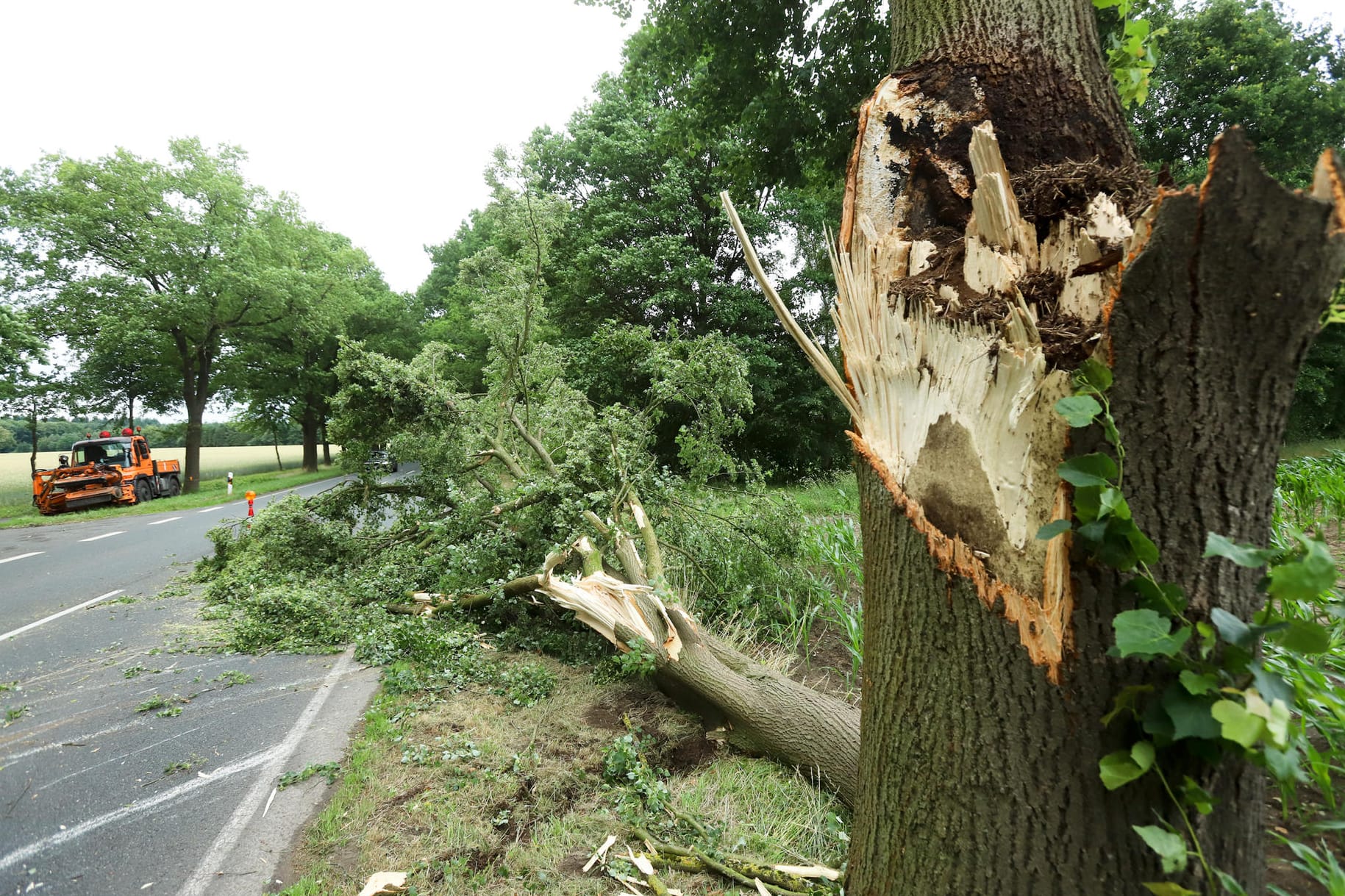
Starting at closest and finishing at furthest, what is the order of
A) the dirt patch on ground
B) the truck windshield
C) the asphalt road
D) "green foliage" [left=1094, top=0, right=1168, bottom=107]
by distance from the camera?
"green foliage" [left=1094, top=0, right=1168, bottom=107] < the asphalt road < the dirt patch on ground < the truck windshield

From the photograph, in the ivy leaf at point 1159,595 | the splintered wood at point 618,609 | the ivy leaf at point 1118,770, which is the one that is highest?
the ivy leaf at point 1159,595

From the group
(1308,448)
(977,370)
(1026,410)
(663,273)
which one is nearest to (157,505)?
(663,273)

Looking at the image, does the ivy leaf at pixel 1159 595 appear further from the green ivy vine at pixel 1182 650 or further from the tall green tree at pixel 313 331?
the tall green tree at pixel 313 331

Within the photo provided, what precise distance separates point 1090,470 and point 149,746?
4896mm

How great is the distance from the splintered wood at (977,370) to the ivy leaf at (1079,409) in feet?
0.43

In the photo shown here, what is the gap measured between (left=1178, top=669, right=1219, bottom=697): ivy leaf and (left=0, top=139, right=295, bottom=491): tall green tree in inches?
929

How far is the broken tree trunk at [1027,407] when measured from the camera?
1.11 m

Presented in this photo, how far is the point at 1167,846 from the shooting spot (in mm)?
1077

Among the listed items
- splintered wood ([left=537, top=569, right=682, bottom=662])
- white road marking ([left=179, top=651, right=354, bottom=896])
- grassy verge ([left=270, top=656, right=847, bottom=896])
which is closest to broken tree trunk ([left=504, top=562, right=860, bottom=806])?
splintered wood ([left=537, top=569, right=682, bottom=662])

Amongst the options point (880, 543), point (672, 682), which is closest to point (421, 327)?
point (672, 682)

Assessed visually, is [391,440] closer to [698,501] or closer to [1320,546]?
[698,501]

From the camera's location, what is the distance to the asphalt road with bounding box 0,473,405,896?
262 centimetres

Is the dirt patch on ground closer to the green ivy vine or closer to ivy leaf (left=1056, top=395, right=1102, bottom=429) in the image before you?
the green ivy vine

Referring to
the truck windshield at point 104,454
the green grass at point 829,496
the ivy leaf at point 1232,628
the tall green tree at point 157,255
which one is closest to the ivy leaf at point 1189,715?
the ivy leaf at point 1232,628
